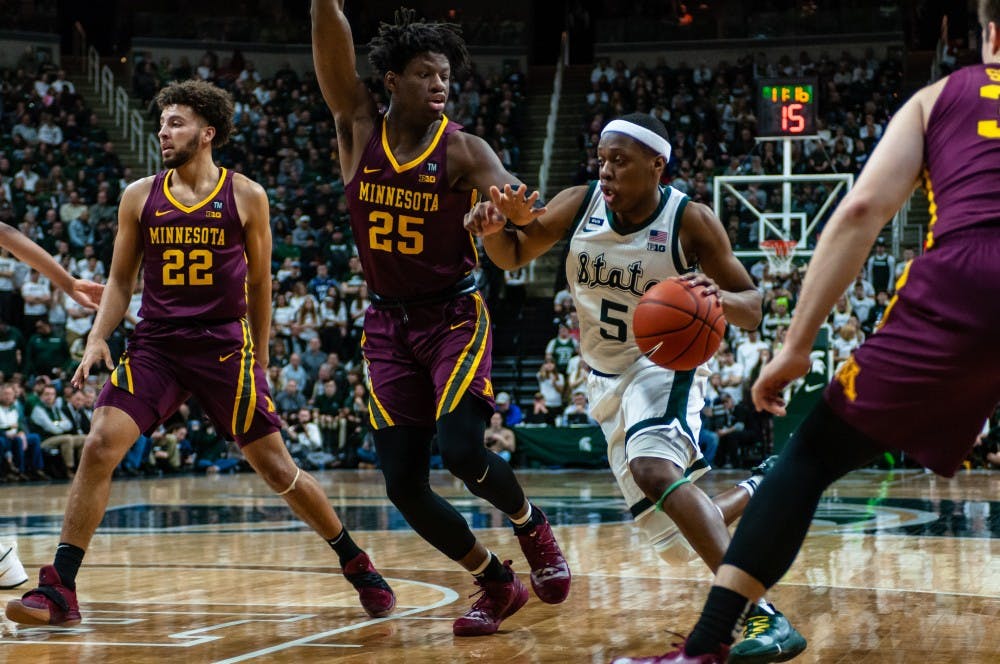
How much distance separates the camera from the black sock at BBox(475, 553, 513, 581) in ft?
17.2

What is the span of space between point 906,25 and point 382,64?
2303 centimetres

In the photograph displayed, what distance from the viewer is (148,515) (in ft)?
34.4

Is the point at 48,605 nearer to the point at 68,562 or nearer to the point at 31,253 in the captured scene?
the point at 68,562

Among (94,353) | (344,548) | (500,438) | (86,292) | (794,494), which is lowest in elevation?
(500,438)

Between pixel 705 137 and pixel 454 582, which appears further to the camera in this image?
pixel 705 137

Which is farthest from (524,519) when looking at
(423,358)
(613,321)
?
(613,321)

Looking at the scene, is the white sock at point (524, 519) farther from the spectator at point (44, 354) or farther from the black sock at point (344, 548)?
the spectator at point (44, 354)

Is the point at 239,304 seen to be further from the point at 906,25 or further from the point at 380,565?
the point at 906,25

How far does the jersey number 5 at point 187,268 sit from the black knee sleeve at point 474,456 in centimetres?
130

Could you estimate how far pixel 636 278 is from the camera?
5059mm

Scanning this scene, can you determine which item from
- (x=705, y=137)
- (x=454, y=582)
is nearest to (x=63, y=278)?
(x=454, y=582)

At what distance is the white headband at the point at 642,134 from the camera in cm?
505

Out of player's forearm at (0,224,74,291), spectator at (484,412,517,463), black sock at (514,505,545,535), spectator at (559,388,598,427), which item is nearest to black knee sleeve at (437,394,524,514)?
black sock at (514,505,545,535)

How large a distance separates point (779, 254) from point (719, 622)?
14958 mm
